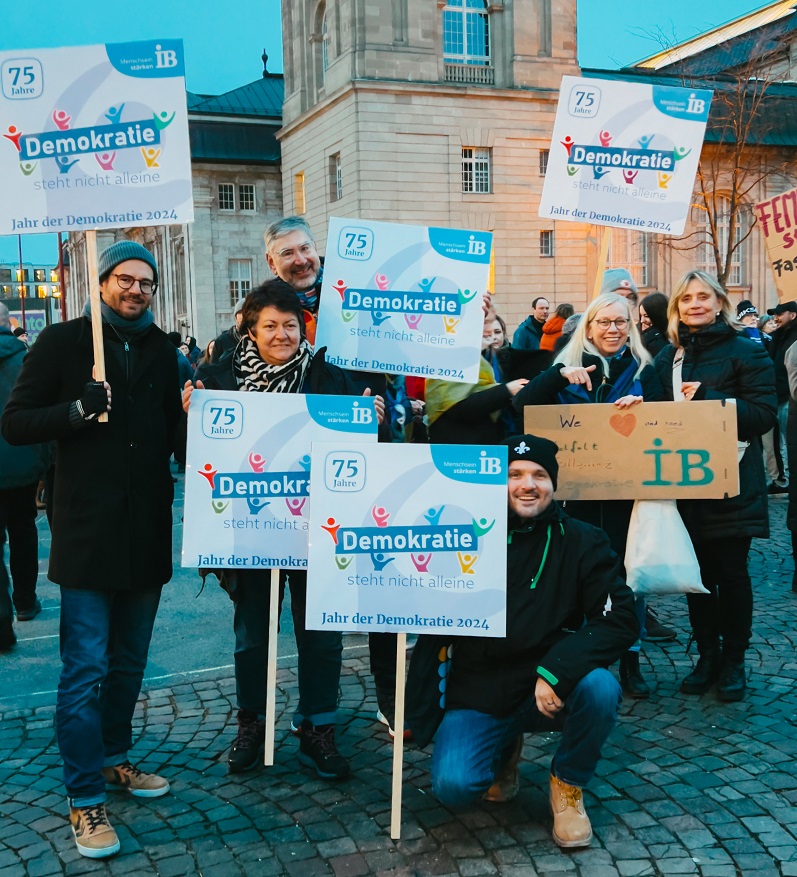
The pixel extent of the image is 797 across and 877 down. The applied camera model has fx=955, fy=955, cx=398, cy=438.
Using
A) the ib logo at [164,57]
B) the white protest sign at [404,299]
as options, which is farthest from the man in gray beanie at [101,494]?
the white protest sign at [404,299]

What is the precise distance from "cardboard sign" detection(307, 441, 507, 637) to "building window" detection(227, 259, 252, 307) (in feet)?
139

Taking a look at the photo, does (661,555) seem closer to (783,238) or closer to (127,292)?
(127,292)

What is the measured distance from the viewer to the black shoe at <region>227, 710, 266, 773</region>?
13.8 ft

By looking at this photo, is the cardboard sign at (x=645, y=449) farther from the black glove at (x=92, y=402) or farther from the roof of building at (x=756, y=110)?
the roof of building at (x=756, y=110)

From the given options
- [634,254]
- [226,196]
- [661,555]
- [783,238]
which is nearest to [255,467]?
[661,555]

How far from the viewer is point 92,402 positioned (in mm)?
3676

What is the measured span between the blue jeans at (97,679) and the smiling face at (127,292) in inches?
45.2

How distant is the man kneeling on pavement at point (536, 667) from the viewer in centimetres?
355

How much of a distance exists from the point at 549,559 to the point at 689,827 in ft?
3.75

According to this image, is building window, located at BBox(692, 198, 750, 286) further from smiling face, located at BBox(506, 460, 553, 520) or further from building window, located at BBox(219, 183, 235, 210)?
smiling face, located at BBox(506, 460, 553, 520)

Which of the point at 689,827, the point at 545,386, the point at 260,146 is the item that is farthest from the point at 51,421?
the point at 260,146

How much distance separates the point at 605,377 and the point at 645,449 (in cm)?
42

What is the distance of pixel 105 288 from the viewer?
389 centimetres

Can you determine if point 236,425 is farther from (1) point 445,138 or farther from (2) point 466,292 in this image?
(1) point 445,138
